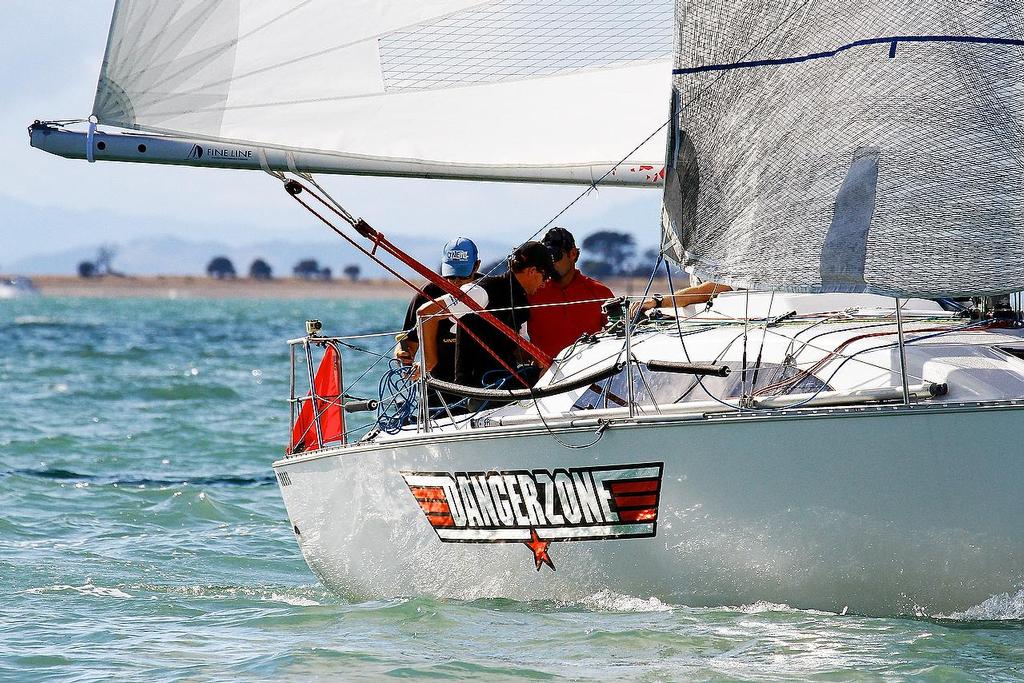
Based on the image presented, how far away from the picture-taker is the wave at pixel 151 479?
35.6 feet

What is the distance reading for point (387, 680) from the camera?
513 cm

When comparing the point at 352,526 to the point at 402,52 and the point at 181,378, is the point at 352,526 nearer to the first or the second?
the point at 402,52

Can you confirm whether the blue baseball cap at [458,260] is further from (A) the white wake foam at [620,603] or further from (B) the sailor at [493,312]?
(A) the white wake foam at [620,603]

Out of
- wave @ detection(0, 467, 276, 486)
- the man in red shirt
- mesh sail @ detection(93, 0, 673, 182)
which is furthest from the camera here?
wave @ detection(0, 467, 276, 486)

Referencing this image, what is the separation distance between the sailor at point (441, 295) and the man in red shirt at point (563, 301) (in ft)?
1.07

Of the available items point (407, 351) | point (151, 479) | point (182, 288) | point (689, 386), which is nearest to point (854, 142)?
point (689, 386)

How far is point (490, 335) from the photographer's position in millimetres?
6574

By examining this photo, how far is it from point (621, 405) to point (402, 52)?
1.94 metres

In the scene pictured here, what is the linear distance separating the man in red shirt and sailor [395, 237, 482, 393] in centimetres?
32

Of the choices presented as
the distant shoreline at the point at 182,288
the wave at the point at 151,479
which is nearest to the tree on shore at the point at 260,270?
the distant shoreline at the point at 182,288

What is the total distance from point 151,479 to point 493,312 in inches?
212

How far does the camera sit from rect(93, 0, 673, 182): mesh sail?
6328mm

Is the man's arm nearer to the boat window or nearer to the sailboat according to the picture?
the sailboat

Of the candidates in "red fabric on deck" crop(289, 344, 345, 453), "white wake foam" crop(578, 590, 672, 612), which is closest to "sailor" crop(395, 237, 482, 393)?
"red fabric on deck" crop(289, 344, 345, 453)
